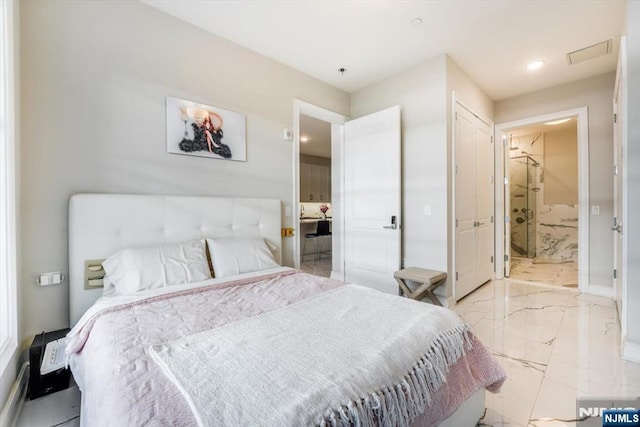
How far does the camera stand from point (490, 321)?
2.72m

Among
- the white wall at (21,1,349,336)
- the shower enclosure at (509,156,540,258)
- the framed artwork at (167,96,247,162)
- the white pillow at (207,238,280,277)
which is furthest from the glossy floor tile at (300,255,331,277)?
the shower enclosure at (509,156,540,258)

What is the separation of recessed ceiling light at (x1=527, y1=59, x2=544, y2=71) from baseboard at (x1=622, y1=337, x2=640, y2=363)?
→ 2.82m

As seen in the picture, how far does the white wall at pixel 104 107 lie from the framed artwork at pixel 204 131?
0.06m

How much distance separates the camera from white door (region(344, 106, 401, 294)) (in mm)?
3203

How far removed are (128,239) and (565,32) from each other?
163 inches

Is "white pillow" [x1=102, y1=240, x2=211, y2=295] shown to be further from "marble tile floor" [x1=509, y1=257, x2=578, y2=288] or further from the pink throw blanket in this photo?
"marble tile floor" [x1=509, y1=257, x2=578, y2=288]

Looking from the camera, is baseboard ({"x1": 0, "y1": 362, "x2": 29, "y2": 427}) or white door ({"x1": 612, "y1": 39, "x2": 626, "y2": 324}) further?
white door ({"x1": 612, "y1": 39, "x2": 626, "y2": 324})

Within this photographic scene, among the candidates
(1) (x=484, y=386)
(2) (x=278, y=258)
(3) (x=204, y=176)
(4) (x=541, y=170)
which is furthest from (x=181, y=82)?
(4) (x=541, y=170)

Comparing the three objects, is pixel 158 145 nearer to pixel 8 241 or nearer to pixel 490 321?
pixel 8 241

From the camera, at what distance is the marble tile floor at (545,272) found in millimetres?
4117

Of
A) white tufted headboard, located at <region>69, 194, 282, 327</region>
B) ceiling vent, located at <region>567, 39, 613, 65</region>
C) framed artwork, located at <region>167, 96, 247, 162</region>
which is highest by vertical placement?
ceiling vent, located at <region>567, 39, 613, 65</region>

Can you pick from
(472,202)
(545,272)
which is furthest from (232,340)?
(545,272)

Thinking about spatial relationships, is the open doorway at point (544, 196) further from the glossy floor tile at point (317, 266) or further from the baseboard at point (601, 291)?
the glossy floor tile at point (317, 266)

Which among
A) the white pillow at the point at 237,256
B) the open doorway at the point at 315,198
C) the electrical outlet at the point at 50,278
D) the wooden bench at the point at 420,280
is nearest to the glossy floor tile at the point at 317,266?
the open doorway at the point at 315,198
